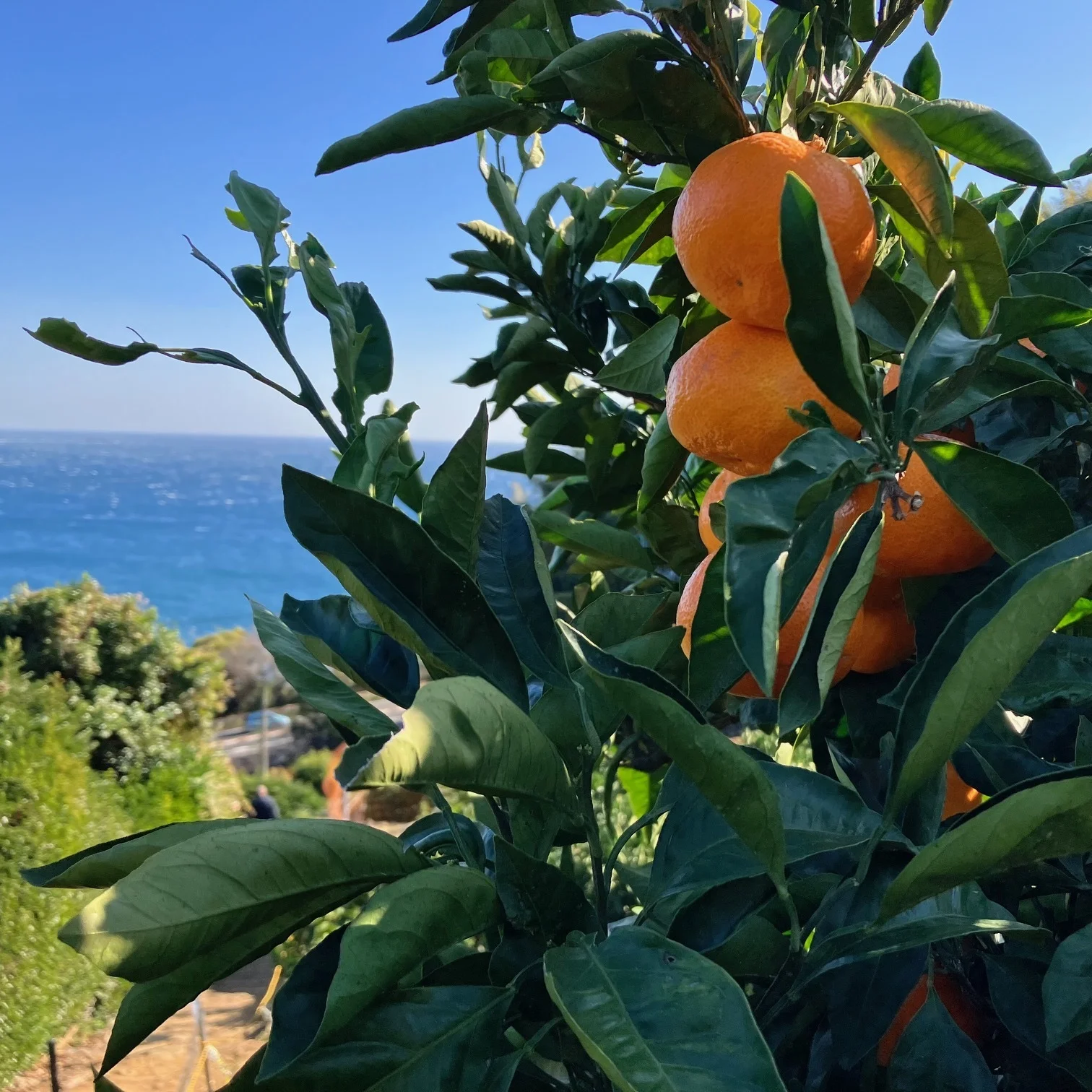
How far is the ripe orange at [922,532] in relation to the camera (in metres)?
0.39

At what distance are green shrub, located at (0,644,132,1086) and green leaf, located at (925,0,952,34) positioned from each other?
13.5 feet

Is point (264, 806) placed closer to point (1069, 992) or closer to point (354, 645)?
point (354, 645)

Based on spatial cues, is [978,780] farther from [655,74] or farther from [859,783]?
[655,74]

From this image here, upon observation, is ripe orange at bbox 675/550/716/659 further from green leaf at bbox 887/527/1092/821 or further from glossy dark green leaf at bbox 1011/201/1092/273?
glossy dark green leaf at bbox 1011/201/1092/273

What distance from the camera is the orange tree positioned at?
0.27 metres

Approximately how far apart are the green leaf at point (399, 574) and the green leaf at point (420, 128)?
24cm

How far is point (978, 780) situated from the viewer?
40cm

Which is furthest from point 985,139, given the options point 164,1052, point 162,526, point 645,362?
point 162,526

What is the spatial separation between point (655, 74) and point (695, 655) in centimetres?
A: 30

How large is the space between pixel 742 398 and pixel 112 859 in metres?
0.33

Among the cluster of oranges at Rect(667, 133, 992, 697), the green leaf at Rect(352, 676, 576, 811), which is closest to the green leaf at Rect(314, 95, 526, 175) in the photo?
the cluster of oranges at Rect(667, 133, 992, 697)

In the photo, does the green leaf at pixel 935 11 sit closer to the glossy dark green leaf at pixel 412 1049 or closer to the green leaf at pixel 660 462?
the green leaf at pixel 660 462

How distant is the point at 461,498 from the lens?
367 millimetres

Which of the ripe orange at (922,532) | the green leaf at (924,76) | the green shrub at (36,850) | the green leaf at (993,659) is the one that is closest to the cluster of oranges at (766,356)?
the ripe orange at (922,532)
